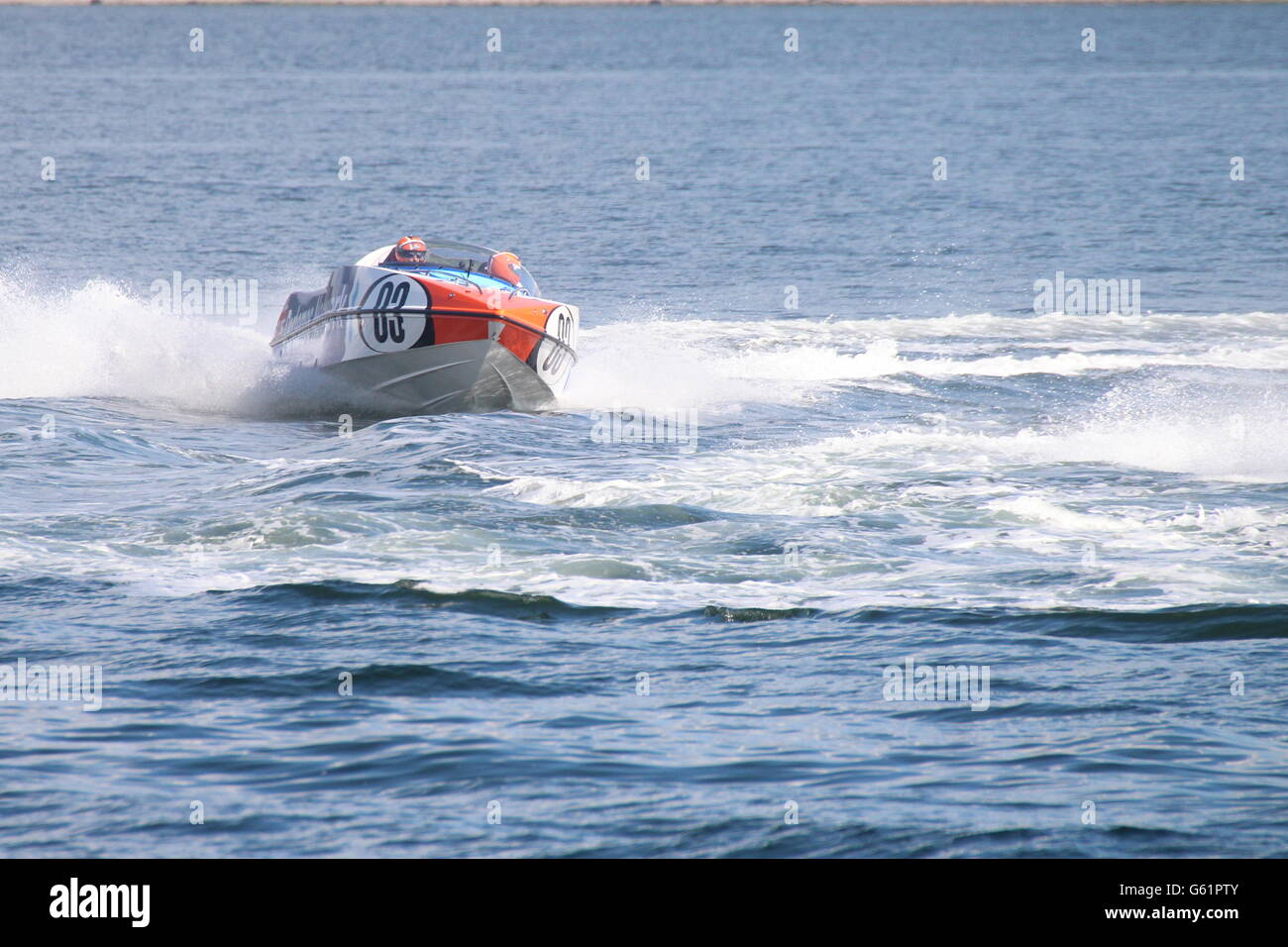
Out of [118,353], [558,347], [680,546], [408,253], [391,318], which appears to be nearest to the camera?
[680,546]

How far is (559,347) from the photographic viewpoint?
67.5 feet

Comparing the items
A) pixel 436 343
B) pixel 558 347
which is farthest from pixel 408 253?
pixel 558 347

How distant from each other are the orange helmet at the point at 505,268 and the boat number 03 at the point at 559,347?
811mm

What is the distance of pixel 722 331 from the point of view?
1038 inches

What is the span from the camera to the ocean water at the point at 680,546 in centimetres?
827

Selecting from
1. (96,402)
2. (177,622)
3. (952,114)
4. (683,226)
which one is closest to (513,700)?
(177,622)

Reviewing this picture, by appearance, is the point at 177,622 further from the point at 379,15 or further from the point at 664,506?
the point at 379,15

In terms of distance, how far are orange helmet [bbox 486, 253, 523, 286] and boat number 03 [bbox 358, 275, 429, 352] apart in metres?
1.53

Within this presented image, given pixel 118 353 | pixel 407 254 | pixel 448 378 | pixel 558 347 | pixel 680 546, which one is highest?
pixel 407 254

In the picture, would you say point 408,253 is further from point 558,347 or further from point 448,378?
point 558,347

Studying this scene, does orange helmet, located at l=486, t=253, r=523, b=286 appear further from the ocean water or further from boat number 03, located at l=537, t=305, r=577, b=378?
the ocean water

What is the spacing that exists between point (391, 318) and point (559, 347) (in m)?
2.25

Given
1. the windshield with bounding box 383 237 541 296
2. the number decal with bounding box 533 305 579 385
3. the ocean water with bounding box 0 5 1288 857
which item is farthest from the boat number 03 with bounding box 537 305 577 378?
the ocean water with bounding box 0 5 1288 857
